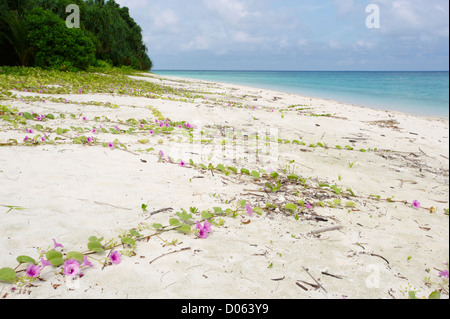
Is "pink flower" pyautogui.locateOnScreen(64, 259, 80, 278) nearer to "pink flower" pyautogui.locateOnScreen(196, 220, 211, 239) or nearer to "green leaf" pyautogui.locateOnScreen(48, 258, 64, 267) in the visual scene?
"green leaf" pyautogui.locateOnScreen(48, 258, 64, 267)

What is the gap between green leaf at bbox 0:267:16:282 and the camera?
147 centimetres

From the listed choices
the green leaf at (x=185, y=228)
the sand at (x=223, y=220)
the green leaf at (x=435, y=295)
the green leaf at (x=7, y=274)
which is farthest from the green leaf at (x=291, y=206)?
the green leaf at (x=7, y=274)

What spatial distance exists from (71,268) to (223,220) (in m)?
1.17

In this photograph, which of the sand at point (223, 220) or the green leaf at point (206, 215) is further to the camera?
the green leaf at point (206, 215)

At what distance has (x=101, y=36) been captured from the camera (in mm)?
25250

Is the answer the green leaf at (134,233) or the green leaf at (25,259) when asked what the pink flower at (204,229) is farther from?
the green leaf at (25,259)

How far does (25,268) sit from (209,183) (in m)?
1.88

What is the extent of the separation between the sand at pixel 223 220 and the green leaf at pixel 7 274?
0.14 feet

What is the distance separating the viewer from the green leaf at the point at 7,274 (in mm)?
1473

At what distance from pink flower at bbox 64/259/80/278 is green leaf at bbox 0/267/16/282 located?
9.4 inches

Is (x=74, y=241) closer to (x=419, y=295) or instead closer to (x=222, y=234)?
(x=222, y=234)

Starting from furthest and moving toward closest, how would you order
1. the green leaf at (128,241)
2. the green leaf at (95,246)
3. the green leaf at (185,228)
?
the green leaf at (185,228), the green leaf at (128,241), the green leaf at (95,246)

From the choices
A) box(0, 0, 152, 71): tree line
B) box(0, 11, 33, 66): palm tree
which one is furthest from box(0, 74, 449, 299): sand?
box(0, 0, 152, 71): tree line
